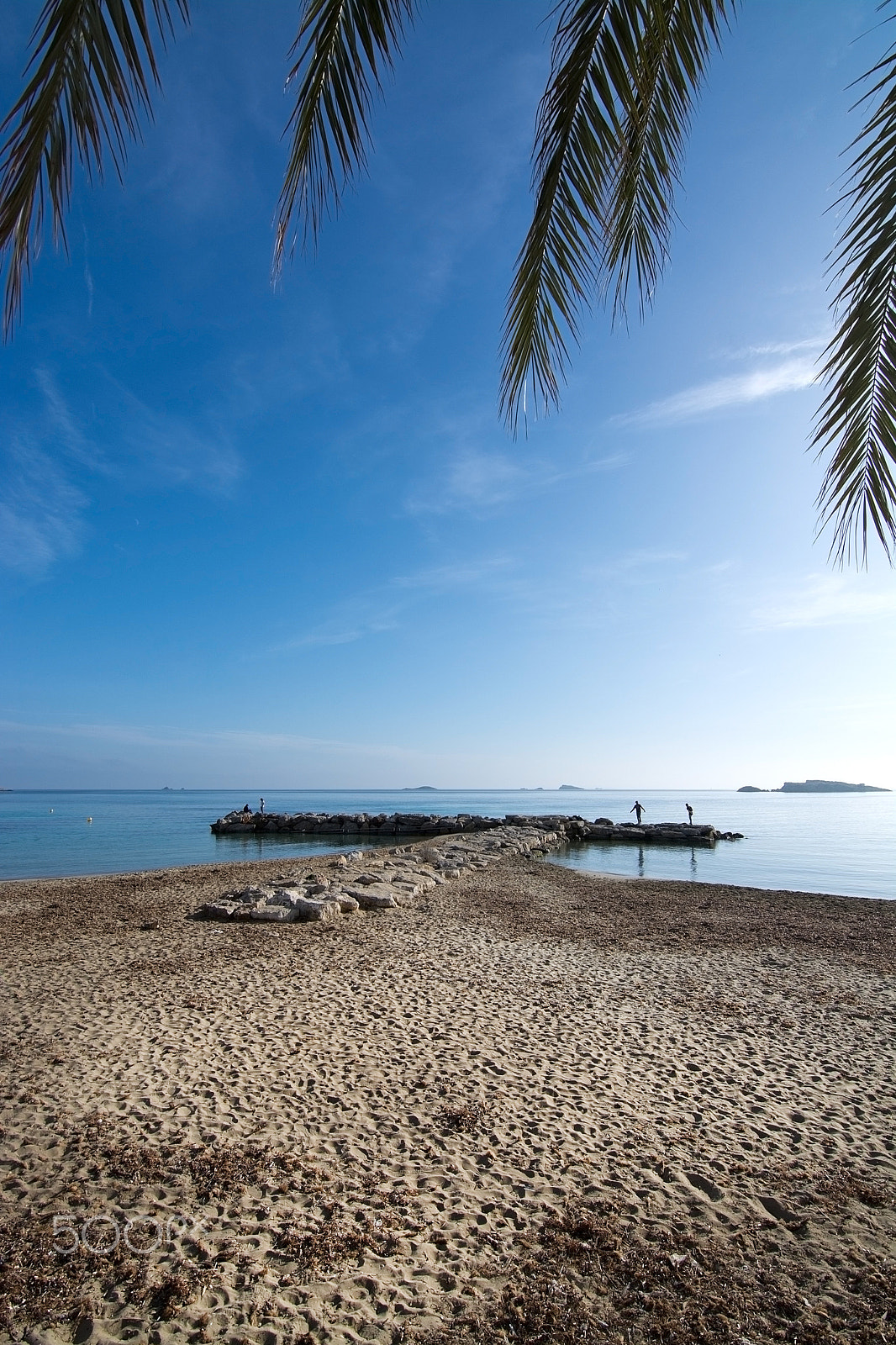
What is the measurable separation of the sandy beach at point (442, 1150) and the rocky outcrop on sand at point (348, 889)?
2580 mm

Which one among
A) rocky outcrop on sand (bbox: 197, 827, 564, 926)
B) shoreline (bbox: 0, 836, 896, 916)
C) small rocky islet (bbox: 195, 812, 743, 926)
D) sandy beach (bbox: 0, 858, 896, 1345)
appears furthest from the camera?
shoreline (bbox: 0, 836, 896, 916)

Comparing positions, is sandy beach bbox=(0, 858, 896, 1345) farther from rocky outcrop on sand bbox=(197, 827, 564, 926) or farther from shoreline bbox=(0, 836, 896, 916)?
shoreline bbox=(0, 836, 896, 916)

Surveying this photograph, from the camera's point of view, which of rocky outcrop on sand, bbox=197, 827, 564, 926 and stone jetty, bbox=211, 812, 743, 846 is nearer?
rocky outcrop on sand, bbox=197, 827, 564, 926

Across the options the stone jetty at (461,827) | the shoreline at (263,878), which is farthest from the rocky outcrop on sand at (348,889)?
the stone jetty at (461,827)

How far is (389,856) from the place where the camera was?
20.6 meters

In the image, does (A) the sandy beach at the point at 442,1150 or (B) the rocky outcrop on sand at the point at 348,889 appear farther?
(B) the rocky outcrop on sand at the point at 348,889

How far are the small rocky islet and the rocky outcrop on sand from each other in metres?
0.02

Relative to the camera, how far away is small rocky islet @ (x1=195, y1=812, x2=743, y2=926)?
12195mm

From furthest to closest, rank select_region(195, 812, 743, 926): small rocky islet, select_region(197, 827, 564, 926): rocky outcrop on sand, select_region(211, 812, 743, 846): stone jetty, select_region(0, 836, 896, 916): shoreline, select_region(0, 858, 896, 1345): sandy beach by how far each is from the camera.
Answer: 1. select_region(211, 812, 743, 846): stone jetty
2. select_region(0, 836, 896, 916): shoreline
3. select_region(195, 812, 743, 926): small rocky islet
4. select_region(197, 827, 564, 926): rocky outcrop on sand
5. select_region(0, 858, 896, 1345): sandy beach

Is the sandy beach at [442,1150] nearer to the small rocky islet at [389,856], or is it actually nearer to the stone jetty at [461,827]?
the small rocky islet at [389,856]

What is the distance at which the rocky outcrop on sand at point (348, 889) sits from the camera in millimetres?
11922

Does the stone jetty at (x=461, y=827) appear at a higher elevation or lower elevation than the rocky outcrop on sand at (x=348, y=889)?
lower

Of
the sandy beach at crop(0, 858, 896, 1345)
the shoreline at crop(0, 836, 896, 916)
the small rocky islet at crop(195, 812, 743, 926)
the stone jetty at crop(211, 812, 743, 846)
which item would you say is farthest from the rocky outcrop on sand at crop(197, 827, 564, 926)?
the stone jetty at crop(211, 812, 743, 846)

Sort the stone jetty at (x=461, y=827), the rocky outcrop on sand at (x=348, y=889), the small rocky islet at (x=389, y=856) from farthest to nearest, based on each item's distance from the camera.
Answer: the stone jetty at (x=461, y=827)
the small rocky islet at (x=389, y=856)
the rocky outcrop on sand at (x=348, y=889)
